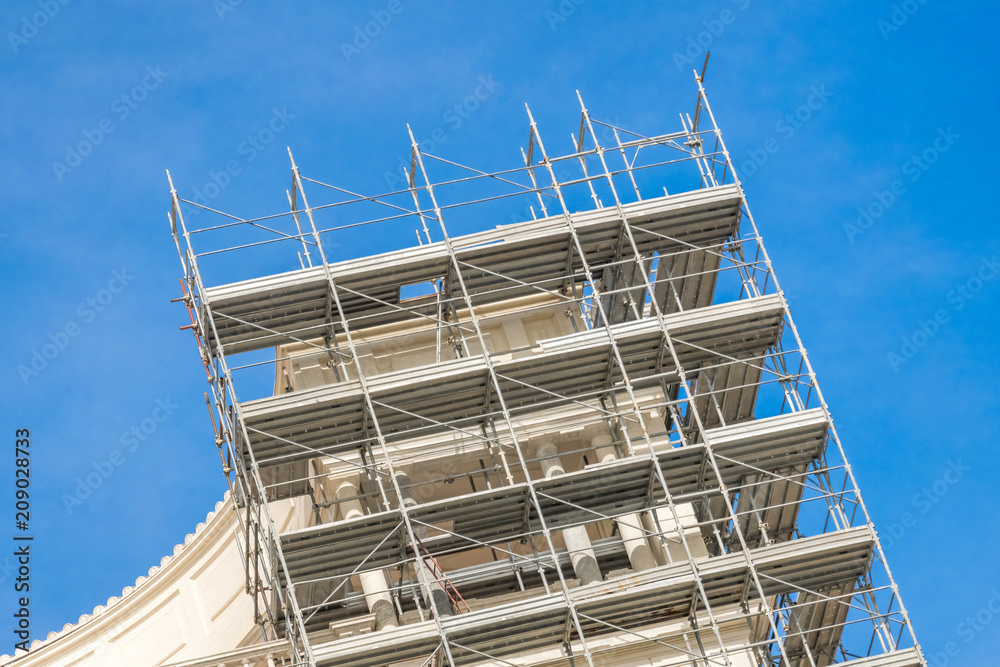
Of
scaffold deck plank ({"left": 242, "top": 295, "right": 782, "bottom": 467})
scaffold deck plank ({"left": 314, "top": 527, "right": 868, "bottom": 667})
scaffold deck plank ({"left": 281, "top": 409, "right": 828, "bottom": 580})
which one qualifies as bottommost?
scaffold deck plank ({"left": 314, "top": 527, "right": 868, "bottom": 667})

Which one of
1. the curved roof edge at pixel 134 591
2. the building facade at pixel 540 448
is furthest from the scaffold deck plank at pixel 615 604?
the curved roof edge at pixel 134 591

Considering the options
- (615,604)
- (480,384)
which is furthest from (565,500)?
(480,384)

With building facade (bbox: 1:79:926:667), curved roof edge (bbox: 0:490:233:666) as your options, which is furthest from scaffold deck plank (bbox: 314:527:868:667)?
curved roof edge (bbox: 0:490:233:666)

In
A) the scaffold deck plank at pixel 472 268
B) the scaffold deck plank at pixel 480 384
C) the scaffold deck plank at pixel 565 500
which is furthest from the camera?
the scaffold deck plank at pixel 472 268

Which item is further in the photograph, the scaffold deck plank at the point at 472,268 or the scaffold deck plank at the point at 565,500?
the scaffold deck plank at the point at 472,268

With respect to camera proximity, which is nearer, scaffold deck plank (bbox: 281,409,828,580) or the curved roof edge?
scaffold deck plank (bbox: 281,409,828,580)

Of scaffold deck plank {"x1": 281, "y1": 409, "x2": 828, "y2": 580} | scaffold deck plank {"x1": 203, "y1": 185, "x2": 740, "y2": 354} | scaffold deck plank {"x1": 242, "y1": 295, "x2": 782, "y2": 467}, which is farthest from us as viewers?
scaffold deck plank {"x1": 203, "y1": 185, "x2": 740, "y2": 354}

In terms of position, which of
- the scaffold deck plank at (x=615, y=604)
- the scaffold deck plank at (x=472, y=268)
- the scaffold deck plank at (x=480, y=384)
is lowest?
the scaffold deck plank at (x=615, y=604)

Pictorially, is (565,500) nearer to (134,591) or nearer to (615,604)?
(615,604)

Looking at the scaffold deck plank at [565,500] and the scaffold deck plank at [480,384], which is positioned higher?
the scaffold deck plank at [480,384]

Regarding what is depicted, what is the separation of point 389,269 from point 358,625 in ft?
25.3

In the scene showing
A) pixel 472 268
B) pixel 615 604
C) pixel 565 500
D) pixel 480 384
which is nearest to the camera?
pixel 615 604

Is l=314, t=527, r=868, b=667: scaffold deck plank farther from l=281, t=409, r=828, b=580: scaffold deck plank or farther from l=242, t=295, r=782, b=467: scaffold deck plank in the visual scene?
l=242, t=295, r=782, b=467: scaffold deck plank

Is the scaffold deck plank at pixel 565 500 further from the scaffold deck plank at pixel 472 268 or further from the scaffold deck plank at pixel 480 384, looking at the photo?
the scaffold deck plank at pixel 472 268
